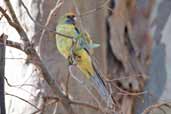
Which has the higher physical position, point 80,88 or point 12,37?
point 12,37

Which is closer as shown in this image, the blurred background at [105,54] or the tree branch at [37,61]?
the tree branch at [37,61]

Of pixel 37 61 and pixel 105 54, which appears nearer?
pixel 37 61

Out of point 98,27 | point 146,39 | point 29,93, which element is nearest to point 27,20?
point 29,93

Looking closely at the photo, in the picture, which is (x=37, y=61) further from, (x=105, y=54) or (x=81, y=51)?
(x=105, y=54)

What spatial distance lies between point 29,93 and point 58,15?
0.29 metres

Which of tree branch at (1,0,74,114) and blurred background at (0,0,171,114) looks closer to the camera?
tree branch at (1,0,74,114)

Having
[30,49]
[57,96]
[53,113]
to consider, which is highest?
[30,49]

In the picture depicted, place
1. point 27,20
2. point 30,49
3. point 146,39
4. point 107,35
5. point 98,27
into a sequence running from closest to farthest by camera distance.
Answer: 1. point 30,49
2. point 27,20
3. point 98,27
4. point 107,35
5. point 146,39

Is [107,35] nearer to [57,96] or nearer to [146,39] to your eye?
[146,39]

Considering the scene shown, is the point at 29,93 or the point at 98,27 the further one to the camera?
the point at 98,27

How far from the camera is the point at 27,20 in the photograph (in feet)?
5.45

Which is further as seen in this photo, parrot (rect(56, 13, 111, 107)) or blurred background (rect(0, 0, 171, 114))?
blurred background (rect(0, 0, 171, 114))

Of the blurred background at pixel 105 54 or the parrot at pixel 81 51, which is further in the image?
the blurred background at pixel 105 54

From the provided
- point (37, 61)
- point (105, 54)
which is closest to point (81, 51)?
point (37, 61)
